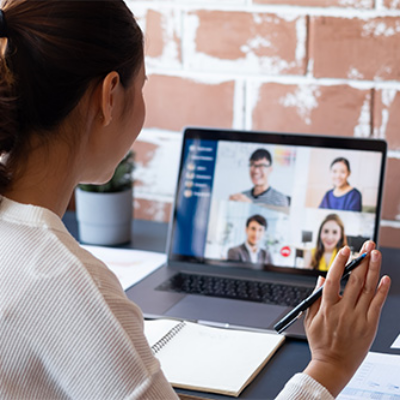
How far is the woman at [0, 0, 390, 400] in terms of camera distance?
719mm

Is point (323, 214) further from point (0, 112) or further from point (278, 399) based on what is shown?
point (0, 112)

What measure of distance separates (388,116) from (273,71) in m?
0.25

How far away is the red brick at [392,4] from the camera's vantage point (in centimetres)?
140

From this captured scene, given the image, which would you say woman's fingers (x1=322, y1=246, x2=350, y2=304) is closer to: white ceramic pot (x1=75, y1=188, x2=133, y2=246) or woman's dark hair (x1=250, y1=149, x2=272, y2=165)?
woman's dark hair (x1=250, y1=149, x2=272, y2=165)

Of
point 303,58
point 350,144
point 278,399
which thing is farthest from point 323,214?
point 278,399

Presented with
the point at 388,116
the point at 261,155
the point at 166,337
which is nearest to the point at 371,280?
the point at 166,337

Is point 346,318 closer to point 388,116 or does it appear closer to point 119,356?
point 119,356

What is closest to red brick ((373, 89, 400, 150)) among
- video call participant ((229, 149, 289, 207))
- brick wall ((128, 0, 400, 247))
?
brick wall ((128, 0, 400, 247))

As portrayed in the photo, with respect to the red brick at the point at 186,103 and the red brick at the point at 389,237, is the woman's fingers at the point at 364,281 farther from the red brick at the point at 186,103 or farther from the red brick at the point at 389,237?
the red brick at the point at 186,103

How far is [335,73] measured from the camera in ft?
4.84

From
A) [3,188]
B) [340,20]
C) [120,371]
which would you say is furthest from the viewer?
[340,20]

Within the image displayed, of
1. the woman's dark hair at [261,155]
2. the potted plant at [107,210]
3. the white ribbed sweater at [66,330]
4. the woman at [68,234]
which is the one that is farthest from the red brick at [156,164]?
the white ribbed sweater at [66,330]

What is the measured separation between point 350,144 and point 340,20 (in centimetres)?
27

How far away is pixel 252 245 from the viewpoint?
1.36 m
